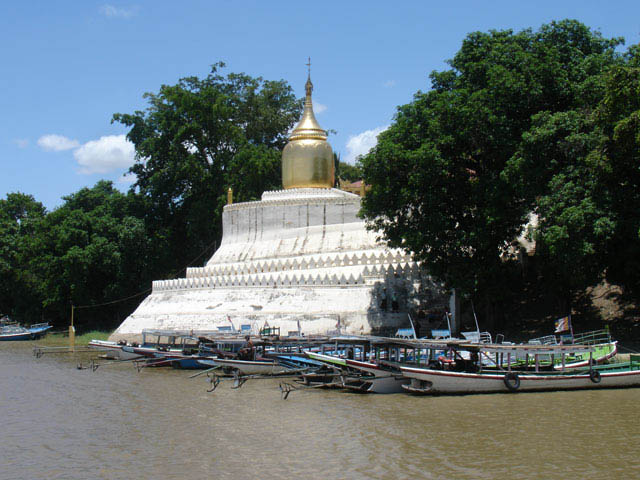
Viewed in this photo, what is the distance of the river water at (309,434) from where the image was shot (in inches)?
552

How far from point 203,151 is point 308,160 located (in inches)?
466

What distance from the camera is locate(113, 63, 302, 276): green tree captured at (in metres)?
55.3

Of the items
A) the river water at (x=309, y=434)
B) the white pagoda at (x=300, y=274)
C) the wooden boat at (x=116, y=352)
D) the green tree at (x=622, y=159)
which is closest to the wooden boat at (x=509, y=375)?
the river water at (x=309, y=434)

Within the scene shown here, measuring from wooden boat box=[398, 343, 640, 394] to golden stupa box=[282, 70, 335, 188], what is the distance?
2906 centimetres

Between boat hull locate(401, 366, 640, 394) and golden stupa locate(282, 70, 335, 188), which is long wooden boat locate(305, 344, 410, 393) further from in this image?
golden stupa locate(282, 70, 335, 188)

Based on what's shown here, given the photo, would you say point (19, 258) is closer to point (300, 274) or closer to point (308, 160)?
point (308, 160)

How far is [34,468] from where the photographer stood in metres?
14.4

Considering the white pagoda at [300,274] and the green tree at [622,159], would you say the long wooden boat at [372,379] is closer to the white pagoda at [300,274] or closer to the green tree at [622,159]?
the white pagoda at [300,274]

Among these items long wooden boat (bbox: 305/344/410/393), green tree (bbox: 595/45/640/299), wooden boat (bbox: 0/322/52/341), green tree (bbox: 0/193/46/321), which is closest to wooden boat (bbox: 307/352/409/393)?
long wooden boat (bbox: 305/344/410/393)

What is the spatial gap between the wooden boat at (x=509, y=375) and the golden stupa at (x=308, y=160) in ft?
95.3

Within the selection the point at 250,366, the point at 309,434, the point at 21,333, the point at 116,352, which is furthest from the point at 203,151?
the point at 309,434

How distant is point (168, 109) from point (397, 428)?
147ft

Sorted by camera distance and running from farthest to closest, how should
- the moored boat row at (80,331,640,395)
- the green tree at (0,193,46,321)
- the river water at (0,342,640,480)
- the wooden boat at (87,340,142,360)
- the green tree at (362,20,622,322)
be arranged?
the green tree at (0,193,46,321) → the wooden boat at (87,340,142,360) → the green tree at (362,20,622,322) → the moored boat row at (80,331,640,395) → the river water at (0,342,640,480)

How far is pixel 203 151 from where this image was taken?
5838cm
